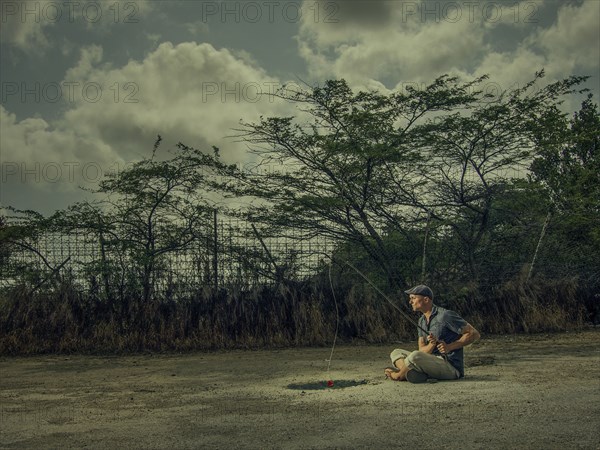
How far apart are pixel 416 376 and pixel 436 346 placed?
540mm

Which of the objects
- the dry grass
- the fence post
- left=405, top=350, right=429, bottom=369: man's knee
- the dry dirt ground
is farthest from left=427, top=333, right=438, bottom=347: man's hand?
the fence post

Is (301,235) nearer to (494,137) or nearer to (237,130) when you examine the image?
(237,130)

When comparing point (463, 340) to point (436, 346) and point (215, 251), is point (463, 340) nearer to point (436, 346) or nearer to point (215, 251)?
point (436, 346)

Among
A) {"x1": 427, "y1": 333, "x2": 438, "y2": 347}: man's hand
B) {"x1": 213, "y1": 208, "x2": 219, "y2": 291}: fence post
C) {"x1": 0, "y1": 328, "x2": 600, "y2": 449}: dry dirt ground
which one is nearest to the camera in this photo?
{"x1": 0, "y1": 328, "x2": 600, "y2": 449}: dry dirt ground

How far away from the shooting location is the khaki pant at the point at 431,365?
9672 millimetres

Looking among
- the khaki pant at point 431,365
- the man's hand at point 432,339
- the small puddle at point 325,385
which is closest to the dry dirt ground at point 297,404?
the small puddle at point 325,385

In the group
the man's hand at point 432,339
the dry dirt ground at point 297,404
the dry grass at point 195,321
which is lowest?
the dry dirt ground at point 297,404

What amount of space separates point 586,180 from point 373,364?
34.0 ft

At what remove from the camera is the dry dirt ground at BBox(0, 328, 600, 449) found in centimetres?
677

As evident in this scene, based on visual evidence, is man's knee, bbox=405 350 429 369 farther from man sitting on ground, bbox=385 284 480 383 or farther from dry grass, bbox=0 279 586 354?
dry grass, bbox=0 279 586 354

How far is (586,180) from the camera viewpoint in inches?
770

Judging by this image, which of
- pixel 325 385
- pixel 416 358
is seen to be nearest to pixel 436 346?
pixel 416 358

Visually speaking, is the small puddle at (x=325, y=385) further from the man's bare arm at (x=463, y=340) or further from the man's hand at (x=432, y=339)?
the man's bare arm at (x=463, y=340)

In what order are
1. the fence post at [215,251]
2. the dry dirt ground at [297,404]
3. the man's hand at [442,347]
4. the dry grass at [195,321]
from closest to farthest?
the dry dirt ground at [297,404]
the man's hand at [442,347]
the dry grass at [195,321]
the fence post at [215,251]
